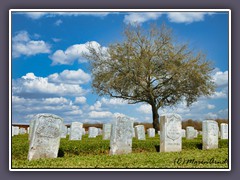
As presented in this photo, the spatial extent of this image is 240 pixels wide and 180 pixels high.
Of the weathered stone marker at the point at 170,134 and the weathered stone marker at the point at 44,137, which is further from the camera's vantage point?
the weathered stone marker at the point at 170,134

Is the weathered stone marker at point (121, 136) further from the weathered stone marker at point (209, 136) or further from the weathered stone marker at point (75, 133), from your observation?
the weathered stone marker at point (75, 133)

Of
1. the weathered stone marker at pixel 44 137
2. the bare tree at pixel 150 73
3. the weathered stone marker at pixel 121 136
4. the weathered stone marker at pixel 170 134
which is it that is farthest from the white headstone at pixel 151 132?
the weathered stone marker at pixel 44 137

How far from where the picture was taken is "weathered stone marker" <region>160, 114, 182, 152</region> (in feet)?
46.7

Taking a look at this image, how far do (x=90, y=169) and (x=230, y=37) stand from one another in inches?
172

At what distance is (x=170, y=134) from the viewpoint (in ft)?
46.9

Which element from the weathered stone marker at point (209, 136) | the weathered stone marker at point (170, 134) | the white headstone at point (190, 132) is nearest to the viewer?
the weathered stone marker at point (170, 134)

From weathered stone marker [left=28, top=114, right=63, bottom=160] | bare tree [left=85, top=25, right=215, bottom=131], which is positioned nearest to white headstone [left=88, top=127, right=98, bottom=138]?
bare tree [left=85, top=25, right=215, bottom=131]

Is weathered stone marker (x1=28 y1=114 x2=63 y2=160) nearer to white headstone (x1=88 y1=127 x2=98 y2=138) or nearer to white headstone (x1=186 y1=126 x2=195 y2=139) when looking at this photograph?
white headstone (x1=186 y1=126 x2=195 y2=139)

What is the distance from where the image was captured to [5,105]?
916 cm

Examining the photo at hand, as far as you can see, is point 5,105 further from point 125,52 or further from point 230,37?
point 125,52

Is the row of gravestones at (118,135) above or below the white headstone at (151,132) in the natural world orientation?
above

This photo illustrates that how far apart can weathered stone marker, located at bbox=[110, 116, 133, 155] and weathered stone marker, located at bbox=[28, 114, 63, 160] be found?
232 cm

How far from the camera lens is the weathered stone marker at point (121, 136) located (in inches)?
528

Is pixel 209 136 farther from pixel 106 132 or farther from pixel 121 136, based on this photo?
pixel 106 132
